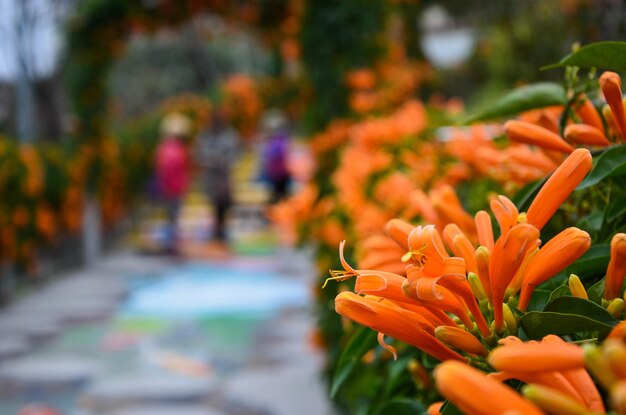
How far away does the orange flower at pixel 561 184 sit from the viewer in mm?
777

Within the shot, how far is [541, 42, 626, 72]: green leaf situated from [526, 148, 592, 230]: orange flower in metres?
0.21

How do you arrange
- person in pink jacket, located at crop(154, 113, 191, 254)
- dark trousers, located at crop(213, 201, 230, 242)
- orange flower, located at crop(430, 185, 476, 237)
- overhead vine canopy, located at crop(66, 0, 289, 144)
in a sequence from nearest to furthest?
orange flower, located at crop(430, 185, 476, 237) < overhead vine canopy, located at crop(66, 0, 289, 144) < person in pink jacket, located at crop(154, 113, 191, 254) < dark trousers, located at crop(213, 201, 230, 242)

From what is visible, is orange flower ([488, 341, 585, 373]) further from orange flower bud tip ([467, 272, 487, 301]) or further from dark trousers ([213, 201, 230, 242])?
dark trousers ([213, 201, 230, 242])

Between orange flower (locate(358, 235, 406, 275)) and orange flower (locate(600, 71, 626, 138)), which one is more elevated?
orange flower (locate(600, 71, 626, 138))

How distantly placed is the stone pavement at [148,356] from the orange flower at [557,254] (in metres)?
3.74

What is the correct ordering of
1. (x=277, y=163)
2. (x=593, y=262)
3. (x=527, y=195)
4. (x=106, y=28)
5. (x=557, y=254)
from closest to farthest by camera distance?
(x=557, y=254), (x=593, y=262), (x=527, y=195), (x=106, y=28), (x=277, y=163)

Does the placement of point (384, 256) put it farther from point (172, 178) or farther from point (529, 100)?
point (172, 178)

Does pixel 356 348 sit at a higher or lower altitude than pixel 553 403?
lower

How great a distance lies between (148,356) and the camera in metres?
5.64

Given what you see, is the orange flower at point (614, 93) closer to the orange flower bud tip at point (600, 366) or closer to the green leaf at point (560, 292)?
the green leaf at point (560, 292)

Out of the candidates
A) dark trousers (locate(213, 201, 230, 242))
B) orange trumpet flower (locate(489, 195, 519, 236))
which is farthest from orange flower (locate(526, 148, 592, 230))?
dark trousers (locate(213, 201, 230, 242))

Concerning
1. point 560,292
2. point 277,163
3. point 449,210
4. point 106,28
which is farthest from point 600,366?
point 277,163

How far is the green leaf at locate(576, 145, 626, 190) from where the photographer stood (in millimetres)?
901

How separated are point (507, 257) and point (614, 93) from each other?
0.29m
